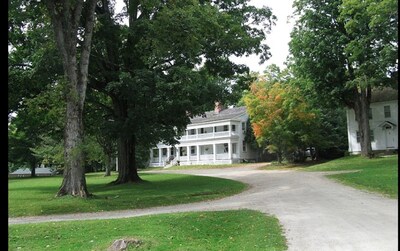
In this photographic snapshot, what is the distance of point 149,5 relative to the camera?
19.6 meters

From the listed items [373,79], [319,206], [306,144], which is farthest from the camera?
[306,144]

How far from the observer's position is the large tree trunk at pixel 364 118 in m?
38.9

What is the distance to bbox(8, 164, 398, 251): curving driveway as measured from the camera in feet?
26.4

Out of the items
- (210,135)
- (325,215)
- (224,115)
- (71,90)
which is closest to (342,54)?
(224,115)

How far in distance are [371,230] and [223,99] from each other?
15.0 meters

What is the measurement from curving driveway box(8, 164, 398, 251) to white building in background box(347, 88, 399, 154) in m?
29.0

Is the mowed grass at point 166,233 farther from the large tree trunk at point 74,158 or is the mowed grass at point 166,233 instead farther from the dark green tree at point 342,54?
the dark green tree at point 342,54

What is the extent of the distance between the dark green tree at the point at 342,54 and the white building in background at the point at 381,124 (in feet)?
18.8

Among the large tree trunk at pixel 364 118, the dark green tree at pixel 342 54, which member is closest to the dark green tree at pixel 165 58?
the dark green tree at pixel 342 54

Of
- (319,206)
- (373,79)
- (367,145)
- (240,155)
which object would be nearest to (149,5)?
(319,206)

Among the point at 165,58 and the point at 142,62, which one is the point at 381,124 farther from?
the point at 142,62

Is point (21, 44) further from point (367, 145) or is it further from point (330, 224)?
point (367, 145)

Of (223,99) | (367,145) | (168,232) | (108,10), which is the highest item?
(108,10)

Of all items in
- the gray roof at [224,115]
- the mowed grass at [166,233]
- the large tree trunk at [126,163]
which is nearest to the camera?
the mowed grass at [166,233]
